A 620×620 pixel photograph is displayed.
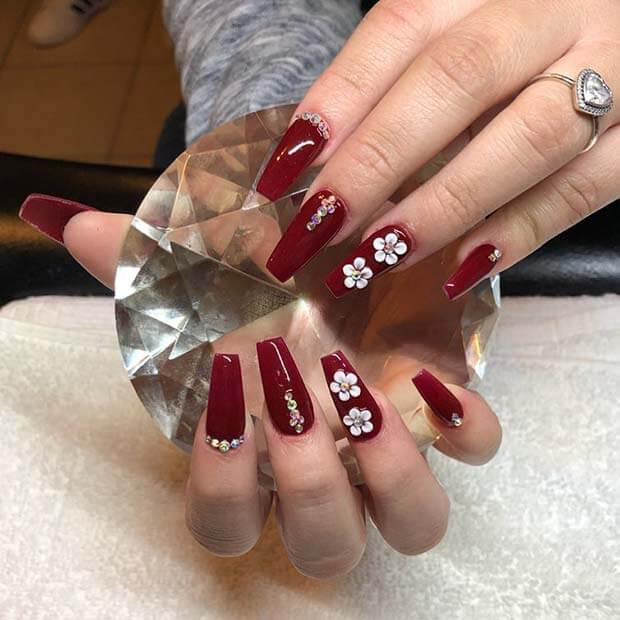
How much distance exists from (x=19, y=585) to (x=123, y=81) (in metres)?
1.14

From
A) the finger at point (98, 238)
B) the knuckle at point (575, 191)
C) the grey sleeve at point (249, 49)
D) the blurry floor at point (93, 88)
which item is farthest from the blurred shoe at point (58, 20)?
the knuckle at point (575, 191)

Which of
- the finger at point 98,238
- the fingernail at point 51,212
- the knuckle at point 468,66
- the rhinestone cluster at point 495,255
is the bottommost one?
the fingernail at point 51,212

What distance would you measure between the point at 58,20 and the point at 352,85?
1224 millimetres

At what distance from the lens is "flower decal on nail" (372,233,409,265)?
1.13 ft

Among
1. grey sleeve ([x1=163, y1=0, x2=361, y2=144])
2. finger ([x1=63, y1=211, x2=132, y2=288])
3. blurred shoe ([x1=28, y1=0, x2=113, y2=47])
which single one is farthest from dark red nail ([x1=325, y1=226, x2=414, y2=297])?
blurred shoe ([x1=28, y1=0, x2=113, y2=47])

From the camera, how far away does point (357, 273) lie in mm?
353


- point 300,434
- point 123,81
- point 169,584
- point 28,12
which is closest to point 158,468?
point 169,584

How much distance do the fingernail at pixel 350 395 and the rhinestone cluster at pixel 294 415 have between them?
0.06 ft

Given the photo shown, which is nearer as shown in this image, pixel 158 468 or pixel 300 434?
pixel 300 434

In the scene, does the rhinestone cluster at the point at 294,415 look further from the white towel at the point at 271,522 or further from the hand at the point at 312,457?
the white towel at the point at 271,522

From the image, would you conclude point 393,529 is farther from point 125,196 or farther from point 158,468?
point 125,196

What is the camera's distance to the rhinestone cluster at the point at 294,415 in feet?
1.16

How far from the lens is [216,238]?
0.36 m

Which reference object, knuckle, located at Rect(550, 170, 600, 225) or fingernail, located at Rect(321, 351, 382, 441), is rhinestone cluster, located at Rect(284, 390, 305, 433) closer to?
fingernail, located at Rect(321, 351, 382, 441)
